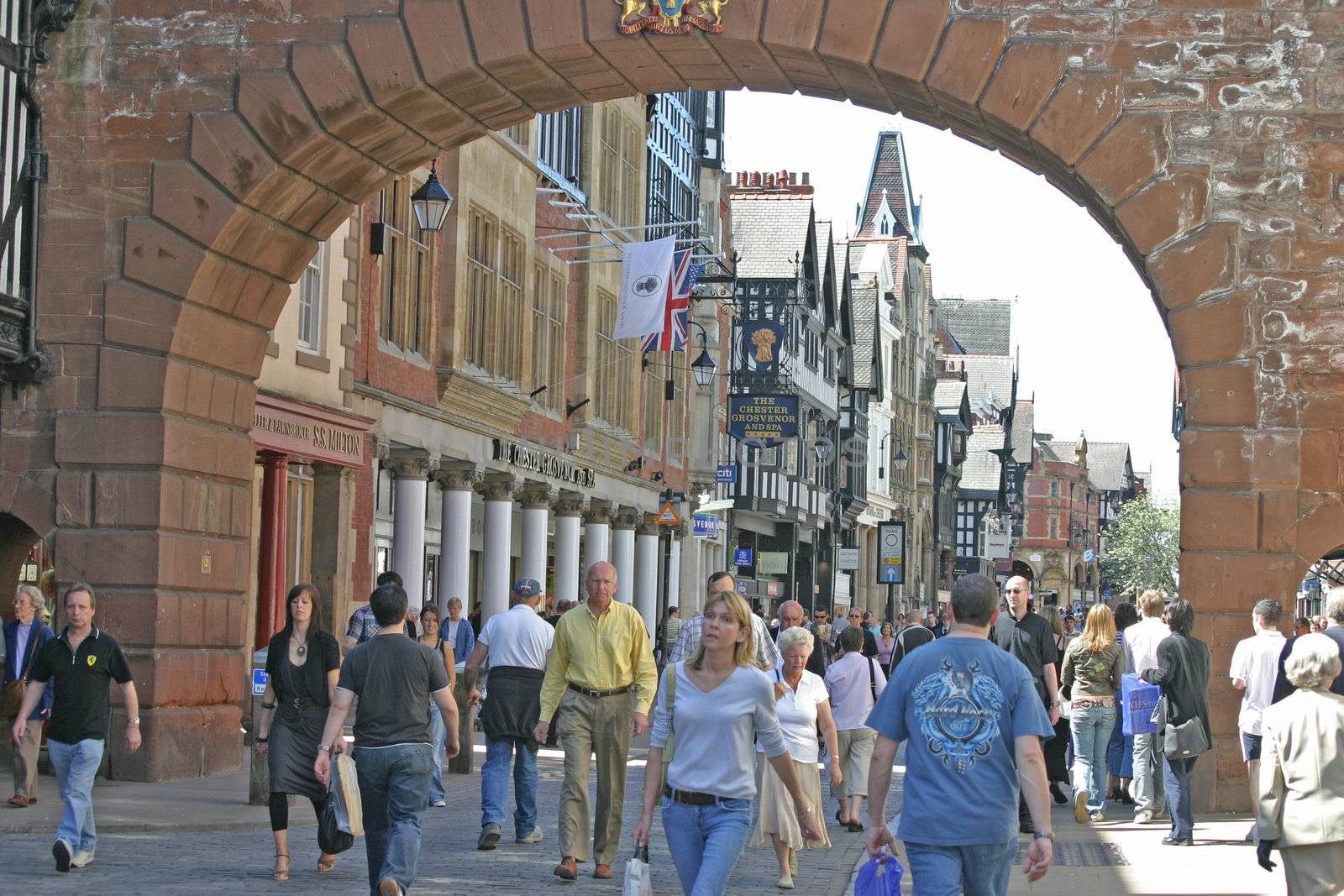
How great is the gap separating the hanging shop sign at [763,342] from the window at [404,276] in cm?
1871

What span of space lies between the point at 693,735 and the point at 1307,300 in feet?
30.5

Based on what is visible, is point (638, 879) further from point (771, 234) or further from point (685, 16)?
point (771, 234)

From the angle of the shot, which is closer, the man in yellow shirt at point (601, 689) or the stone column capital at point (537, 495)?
the man in yellow shirt at point (601, 689)

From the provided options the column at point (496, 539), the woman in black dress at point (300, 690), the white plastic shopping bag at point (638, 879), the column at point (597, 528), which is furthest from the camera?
→ the column at point (597, 528)

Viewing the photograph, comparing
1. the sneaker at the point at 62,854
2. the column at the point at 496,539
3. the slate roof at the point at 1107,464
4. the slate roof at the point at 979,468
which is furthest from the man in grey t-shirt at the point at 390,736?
the slate roof at the point at 1107,464

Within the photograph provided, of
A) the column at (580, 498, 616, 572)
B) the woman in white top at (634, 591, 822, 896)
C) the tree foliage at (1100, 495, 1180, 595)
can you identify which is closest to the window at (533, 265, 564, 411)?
the column at (580, 498, 616, 572)

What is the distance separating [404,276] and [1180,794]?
642 inches

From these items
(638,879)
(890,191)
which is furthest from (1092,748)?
(890,191)

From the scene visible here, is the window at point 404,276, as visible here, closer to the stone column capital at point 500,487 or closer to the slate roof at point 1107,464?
the stone column capital at point 500,487

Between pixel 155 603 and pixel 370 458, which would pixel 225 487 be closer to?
pixel 155 603

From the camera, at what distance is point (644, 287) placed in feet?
103

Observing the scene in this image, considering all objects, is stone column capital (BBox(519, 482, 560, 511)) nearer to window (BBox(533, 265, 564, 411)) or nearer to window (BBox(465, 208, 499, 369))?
window (BBox(533, 265, 564, 411))

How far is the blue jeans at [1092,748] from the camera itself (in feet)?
53.1

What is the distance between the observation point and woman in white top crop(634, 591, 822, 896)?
27.5ft
